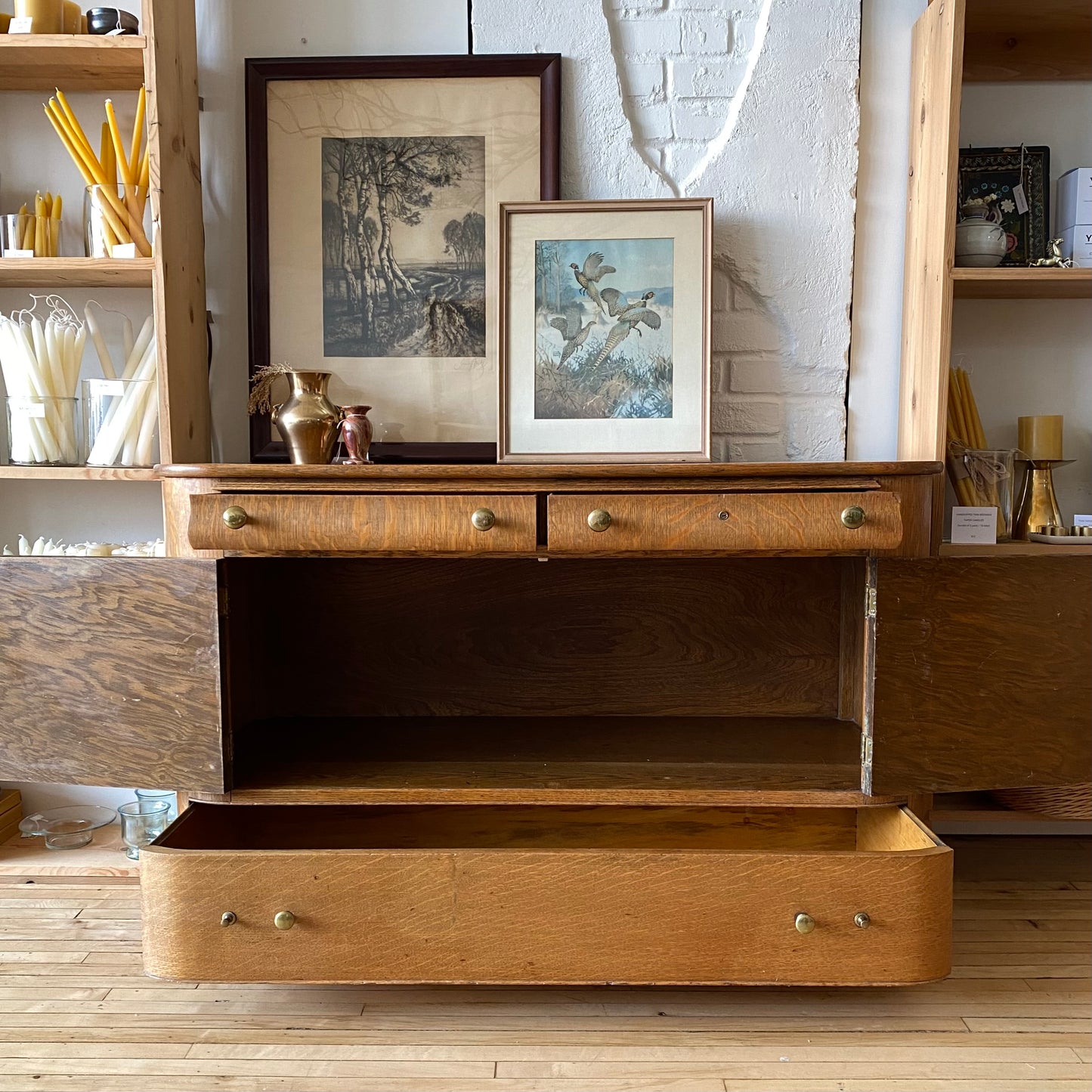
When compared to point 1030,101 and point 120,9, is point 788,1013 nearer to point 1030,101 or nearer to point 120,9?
point 1030,101

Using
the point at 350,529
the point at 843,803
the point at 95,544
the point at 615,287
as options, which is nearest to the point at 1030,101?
the point at 615,287

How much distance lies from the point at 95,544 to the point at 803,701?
59.8 inches

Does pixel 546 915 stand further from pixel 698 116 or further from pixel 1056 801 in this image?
pixel 698 116

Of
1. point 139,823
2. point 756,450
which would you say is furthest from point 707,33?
point 139,823

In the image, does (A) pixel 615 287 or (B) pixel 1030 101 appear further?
(B) pixel 1030 101

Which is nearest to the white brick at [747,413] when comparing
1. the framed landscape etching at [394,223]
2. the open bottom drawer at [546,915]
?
the framed landscape etching at [394,223]

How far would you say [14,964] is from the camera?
5.15 feet

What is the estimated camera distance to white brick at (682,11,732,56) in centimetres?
183

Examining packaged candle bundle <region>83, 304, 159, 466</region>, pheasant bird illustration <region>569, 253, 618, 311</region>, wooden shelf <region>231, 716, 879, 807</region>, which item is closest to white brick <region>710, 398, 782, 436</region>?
pheasant bird illustration <region>569, 253, 618, 311</region>

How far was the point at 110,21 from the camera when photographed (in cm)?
170

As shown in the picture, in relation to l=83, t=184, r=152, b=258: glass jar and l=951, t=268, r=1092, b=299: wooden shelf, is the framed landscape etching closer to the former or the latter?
l=83, t=184, r=152, b=258: glass jar

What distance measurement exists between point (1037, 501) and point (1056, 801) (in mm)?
662

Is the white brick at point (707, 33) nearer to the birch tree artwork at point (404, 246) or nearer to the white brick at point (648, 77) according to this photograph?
the white brick at point (648, 77)

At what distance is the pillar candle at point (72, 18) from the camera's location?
1737 millimetres
